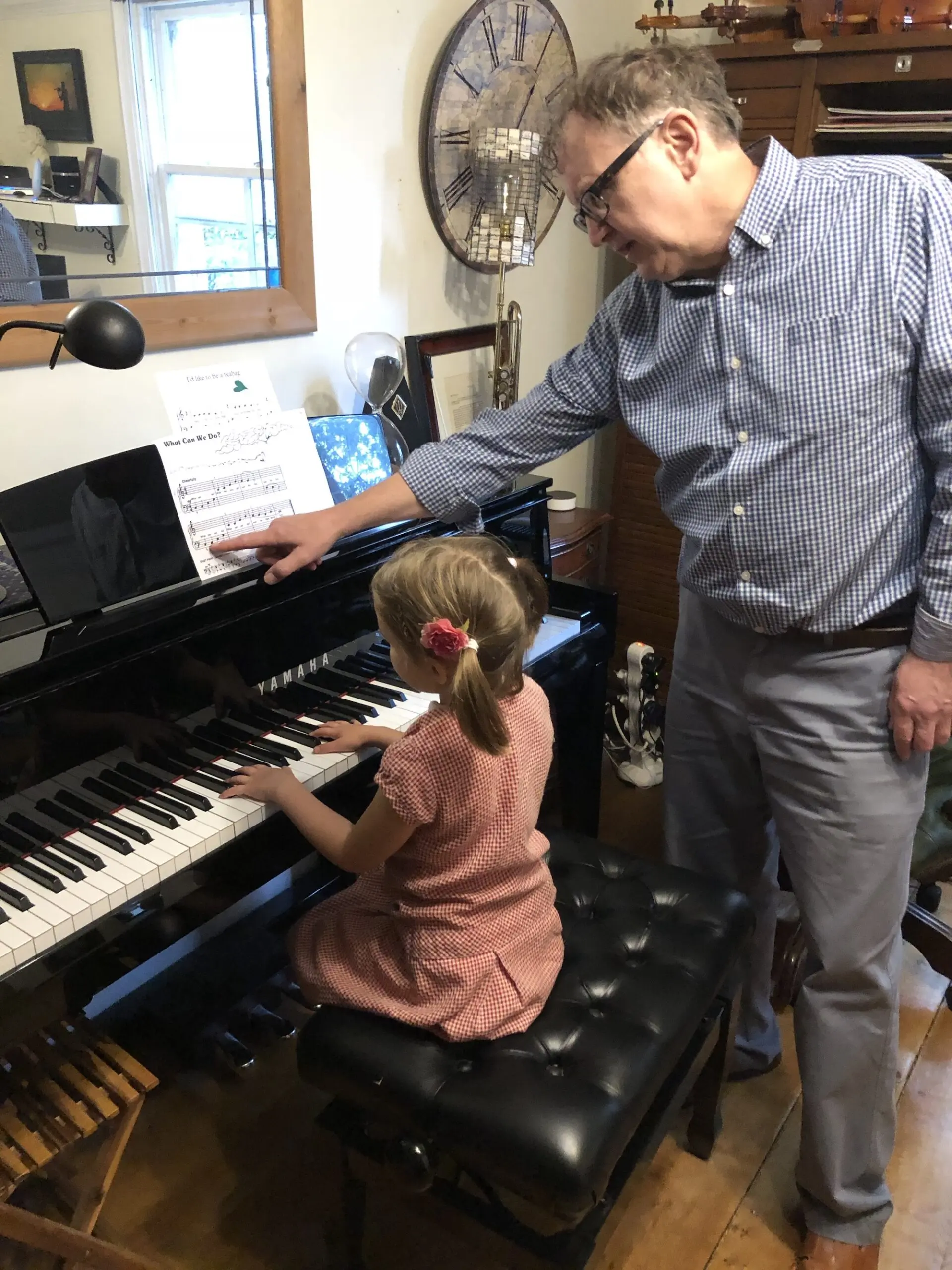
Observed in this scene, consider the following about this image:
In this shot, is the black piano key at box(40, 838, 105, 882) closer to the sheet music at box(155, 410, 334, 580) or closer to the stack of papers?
the sheet music at box(155, 410, 334, 580)

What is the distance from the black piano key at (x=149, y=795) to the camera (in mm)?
1241

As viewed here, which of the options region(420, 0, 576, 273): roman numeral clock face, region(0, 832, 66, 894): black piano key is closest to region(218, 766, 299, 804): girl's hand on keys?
region(0, 832, 66, 894): black piano key

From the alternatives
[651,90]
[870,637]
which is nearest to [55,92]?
[651,90]

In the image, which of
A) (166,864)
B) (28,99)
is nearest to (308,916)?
(166,864)

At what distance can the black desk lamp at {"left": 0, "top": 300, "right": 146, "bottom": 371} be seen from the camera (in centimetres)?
109

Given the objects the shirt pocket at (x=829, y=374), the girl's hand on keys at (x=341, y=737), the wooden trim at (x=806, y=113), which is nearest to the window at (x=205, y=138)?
the girl's hand on keys at (x=341, y=737)

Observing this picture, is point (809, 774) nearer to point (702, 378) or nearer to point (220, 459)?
point (702, 378)

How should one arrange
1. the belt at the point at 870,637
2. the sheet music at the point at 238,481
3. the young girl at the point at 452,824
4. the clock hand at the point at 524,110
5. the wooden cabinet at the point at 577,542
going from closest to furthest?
the young girl at the point at 452,824
the belt at the point at 870,637
the sheet music at the point at 238,481
the clock hand at the point at 524,110
the wooden cabinet at the point at 577,542

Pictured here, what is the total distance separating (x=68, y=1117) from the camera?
124 cm

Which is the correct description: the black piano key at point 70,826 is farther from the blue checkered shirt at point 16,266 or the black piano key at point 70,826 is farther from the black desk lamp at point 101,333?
the blue checkered shirt at point 16,266

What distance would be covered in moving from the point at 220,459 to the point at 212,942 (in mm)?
936

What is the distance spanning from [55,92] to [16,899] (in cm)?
113

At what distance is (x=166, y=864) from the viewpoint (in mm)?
1142

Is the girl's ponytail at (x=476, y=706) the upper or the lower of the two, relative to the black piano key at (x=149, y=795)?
upper
